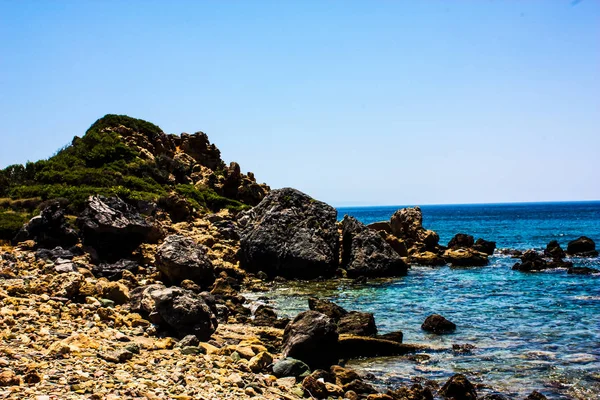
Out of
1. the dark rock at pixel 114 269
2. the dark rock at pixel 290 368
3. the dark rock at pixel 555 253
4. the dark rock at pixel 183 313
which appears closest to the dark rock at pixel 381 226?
the dark rock at pixel 555 253

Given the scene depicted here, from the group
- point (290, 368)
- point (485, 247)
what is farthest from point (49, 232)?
point (485, 247)

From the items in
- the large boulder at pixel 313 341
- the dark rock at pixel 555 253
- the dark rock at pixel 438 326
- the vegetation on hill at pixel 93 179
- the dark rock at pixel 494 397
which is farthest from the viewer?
the dark rock at pixel 555 253

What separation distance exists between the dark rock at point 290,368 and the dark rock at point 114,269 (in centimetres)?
1519

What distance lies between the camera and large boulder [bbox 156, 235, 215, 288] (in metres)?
28.5

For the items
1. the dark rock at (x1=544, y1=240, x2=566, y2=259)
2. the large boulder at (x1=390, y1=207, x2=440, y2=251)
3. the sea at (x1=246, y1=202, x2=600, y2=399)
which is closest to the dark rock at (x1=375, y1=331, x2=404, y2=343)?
the sea at (x1=246, y1=202, x2=600, y2=399)

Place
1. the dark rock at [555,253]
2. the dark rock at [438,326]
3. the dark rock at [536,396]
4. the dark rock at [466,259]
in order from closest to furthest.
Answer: the dark rock at [536,396] < the dark rock at [438,326] < the dark rock at [466,259] < the dark rock at [555,253]

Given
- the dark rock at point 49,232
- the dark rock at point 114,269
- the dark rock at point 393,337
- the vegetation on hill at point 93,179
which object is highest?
the vegetation on hill at point 93,179

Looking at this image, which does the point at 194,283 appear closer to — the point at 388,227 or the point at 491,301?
the point at 491,301

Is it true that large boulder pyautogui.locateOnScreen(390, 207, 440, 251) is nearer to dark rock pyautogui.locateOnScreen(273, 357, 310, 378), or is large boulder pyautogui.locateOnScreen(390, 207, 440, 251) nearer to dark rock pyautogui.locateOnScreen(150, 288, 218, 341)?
dark rock pyautogui.locateOnScreen(150, 288, 218, 341)

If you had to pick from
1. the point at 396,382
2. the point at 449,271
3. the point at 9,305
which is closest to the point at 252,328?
the point at 396,382

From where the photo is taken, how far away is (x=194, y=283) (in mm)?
28219

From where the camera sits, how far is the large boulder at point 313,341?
17.4 meters

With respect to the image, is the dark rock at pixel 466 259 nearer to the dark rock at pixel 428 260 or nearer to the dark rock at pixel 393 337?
the dark rock at pixel 428 260

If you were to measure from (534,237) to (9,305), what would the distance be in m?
78.6
